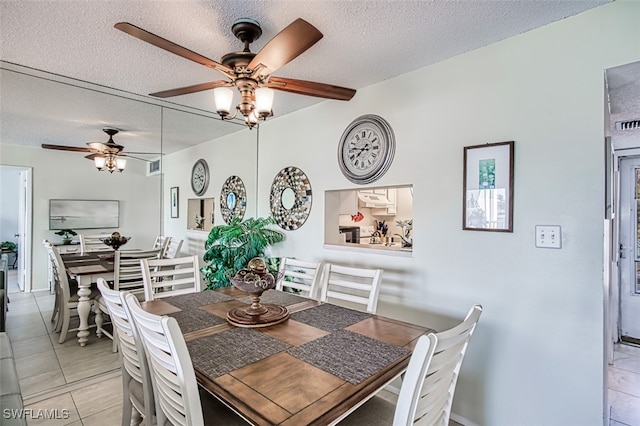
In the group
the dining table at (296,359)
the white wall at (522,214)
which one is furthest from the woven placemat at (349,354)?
the white wall at (522,214)

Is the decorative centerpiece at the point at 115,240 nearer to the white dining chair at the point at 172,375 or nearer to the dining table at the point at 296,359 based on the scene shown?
the dining table at the point at 296,359

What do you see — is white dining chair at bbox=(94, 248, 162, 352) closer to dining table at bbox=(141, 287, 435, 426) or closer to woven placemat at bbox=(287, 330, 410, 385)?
dining table at bbox=(141, 287, 435, 426)

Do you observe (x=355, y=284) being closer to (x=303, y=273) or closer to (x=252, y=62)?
(x=303, y=273)

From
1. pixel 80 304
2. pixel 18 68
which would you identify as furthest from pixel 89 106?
pixel 80 304

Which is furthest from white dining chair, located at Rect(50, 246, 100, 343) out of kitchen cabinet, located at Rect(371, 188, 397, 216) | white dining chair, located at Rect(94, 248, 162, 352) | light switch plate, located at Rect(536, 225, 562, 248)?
kitchen cabinet, located at Rect(371, 188, 397, 216)

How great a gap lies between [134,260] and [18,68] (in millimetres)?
1669

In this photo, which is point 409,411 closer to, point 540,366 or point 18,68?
point 540,366

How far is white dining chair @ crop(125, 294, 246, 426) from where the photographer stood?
3.34 ft

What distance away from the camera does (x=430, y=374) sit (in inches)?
39.3

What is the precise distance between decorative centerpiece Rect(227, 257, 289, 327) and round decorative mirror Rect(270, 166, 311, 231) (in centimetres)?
153

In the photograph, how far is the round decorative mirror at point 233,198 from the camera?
12.7 ft

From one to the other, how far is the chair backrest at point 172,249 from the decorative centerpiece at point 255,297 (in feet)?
5.71

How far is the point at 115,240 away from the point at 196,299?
123 centimetres

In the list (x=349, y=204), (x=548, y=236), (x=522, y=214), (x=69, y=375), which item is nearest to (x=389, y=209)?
(x=349, y=204)
